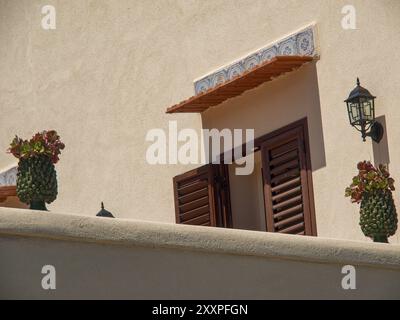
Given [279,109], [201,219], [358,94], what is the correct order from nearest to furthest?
[358,94] → [279,109] → [201,219]

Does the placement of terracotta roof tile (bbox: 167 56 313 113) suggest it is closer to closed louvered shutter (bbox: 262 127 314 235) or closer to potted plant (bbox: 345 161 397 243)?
closed louvered shutter (bbox: 262 127 314 235)

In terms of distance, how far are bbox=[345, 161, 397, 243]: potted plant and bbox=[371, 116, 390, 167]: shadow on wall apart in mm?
575

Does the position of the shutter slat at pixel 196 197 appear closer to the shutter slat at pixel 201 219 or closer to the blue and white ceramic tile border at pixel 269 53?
the shutter slat at pixel 201 219

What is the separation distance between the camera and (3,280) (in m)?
9.48

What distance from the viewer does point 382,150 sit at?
12.1 meters

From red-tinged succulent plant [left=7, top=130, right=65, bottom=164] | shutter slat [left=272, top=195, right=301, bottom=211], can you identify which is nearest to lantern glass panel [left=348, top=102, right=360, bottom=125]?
shutter slat [left=272, top=195, right=301, bottom=211]

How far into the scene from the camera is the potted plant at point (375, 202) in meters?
11.3

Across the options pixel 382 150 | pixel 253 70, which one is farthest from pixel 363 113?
pixel 253 70

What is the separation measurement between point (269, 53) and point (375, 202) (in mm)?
2415

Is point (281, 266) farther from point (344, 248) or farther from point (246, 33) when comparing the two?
point (246, 33)

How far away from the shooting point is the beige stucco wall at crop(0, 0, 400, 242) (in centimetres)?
1236

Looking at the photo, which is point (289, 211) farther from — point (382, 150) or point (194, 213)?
point (194, 213)

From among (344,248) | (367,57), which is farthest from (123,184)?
(344,248)

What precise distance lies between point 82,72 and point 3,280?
685 centimetres
